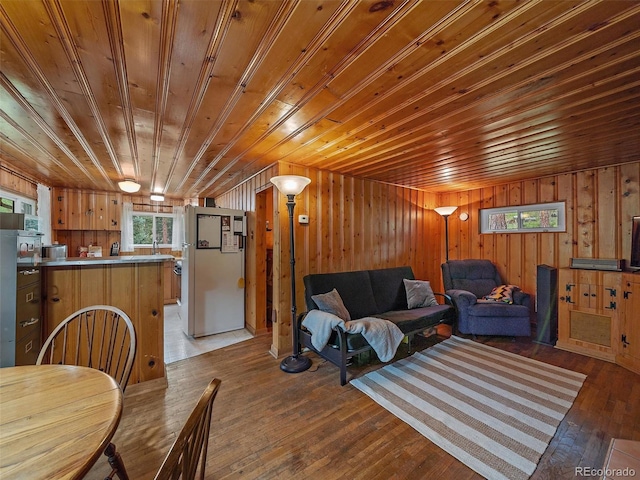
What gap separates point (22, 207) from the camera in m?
3.57

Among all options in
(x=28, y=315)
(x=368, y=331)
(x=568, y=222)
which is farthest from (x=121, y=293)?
(x=568, y=222)

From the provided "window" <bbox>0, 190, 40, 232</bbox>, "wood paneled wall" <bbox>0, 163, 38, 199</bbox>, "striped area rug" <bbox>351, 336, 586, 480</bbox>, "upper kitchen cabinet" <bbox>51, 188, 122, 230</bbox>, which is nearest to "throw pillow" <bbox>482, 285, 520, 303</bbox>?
"striped area rug" <bbox>351, 336, 586, 480</bbox>

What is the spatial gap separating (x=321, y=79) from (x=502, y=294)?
3.75m

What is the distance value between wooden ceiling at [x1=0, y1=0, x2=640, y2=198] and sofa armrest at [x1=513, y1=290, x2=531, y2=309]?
183cm

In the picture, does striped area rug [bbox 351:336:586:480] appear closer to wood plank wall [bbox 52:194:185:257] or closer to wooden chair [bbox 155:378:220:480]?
wooden chair [bbox 155:378:220:480]

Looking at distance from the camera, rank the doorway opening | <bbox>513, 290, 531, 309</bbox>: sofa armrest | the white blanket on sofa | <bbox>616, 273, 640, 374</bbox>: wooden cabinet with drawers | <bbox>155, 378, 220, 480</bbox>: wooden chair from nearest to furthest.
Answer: <bbox>155, 378, 220, 480</bbox>: wooden chair < the white blanket on sofa < <bbox>616, 273, 640, 374</bbox>: wooden cabinet with drawers < <bbox>513, 290, 531, 309</bbox>: sofa armrest < the doorway opening

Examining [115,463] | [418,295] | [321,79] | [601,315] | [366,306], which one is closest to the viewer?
[115,463]

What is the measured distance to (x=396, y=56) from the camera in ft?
4.34

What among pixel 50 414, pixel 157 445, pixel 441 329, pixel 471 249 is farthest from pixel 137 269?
pixel 471 249

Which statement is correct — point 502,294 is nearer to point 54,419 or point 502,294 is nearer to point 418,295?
point 418,295

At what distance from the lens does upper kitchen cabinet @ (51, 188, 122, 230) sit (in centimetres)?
452

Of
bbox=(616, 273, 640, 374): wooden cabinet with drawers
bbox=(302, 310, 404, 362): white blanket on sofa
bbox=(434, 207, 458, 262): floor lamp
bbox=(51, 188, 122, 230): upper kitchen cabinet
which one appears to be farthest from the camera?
bbox=(51, 188, 122, 230): upper kitchen cabinet

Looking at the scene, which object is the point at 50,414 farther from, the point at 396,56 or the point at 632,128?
the point at 632,128

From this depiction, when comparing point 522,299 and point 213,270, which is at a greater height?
point 213,270
